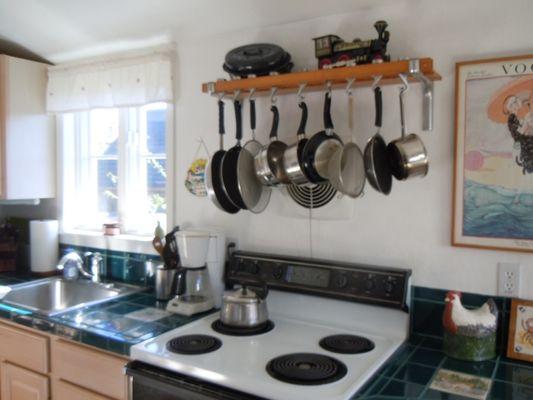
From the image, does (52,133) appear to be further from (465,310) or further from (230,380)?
(465,310)

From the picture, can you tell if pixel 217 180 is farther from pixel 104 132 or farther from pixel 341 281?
pixel 104 132

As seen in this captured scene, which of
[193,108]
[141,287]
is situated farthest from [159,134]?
[141,287]

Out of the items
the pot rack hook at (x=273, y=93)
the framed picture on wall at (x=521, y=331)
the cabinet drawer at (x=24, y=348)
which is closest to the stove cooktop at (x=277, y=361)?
the framed picture on wall at (x=521, y=331)

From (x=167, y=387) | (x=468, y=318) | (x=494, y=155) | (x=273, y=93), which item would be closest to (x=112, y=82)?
(x=273, y=93)

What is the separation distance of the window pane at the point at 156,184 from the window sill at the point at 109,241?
17cm

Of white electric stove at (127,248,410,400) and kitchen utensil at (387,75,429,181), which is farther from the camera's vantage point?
kitchen utensil at (387,75,429,181)

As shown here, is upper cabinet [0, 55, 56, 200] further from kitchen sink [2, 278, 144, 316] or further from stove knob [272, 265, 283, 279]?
stove knob [272, 265, 283, 279]

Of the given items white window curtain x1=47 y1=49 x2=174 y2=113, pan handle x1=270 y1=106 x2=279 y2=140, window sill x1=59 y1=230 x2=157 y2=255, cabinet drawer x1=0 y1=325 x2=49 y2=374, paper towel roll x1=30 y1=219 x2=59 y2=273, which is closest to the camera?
pan handle x1=270 y1=106 x2=279 y2=140

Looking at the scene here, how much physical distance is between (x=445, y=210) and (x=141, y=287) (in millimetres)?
1455

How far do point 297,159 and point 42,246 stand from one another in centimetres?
168

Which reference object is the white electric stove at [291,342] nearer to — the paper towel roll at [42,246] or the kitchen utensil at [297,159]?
the kitchen utensil at [297,159]

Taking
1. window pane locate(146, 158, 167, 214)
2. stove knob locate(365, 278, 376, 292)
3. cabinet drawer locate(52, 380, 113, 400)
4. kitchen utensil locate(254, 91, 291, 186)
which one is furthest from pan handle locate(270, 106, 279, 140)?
cabinet drawer locate(52, 380, 113, 400)

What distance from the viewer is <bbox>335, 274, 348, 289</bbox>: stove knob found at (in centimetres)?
180

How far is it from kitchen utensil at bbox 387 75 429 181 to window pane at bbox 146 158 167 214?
1309 mm
